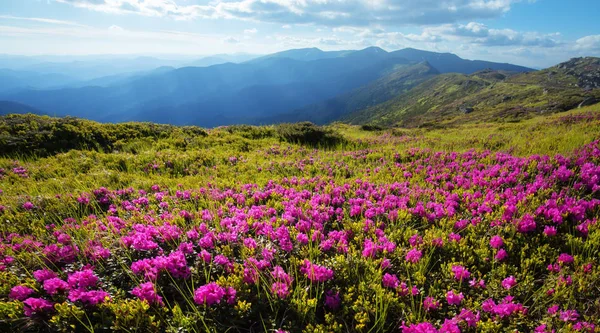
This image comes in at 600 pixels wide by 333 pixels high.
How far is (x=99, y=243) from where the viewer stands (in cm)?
509

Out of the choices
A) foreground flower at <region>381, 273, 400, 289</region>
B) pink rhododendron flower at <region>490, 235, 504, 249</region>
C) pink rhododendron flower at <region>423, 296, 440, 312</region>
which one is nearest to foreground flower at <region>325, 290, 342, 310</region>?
foreground flower at <region>381, 273, 400, 289</region>

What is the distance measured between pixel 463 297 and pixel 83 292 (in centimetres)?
496

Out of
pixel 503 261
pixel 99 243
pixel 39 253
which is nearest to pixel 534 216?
pixel 503 261

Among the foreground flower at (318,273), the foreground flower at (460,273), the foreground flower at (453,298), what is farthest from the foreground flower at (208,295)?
the foreground flower at (460,273)

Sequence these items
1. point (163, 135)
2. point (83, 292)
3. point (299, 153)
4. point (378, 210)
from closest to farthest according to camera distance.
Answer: point (83, 292) < point (378, 210) < point (299, 153) < point (163, 135)

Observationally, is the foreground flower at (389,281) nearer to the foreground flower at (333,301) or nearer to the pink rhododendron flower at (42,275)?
the foreground flower at (333,301)

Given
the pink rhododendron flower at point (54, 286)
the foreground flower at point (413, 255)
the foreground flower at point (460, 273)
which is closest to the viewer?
the pink rhododendron flower at point (54, 286)

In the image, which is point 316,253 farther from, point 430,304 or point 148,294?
point 148,294

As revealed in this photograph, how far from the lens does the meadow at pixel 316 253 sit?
372cm

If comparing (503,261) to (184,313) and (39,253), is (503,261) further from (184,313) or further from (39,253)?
(39,253)

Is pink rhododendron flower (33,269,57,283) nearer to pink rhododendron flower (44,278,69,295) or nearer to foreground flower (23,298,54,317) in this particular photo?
pink rhododendron flower (44,278,69,295)

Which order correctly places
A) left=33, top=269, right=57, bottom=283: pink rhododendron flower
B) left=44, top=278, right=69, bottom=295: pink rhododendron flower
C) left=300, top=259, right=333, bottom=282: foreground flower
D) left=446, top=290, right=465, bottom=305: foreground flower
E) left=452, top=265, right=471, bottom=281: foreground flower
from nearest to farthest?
left=44, top=278, right=69, bottom=295: pink rhododendron flower
left=446, top=290, right=465, bottom=305: foreground flower
left=33, top=269, right=57, bottom=283: pink rhododendron flower
left=300, top=259, right=333, bottom=282: foreground flower
left=452, top=265, right=471, bottom=281: foreground flower

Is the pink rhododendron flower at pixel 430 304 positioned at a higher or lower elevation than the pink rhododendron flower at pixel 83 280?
lower

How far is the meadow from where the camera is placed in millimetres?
3721
